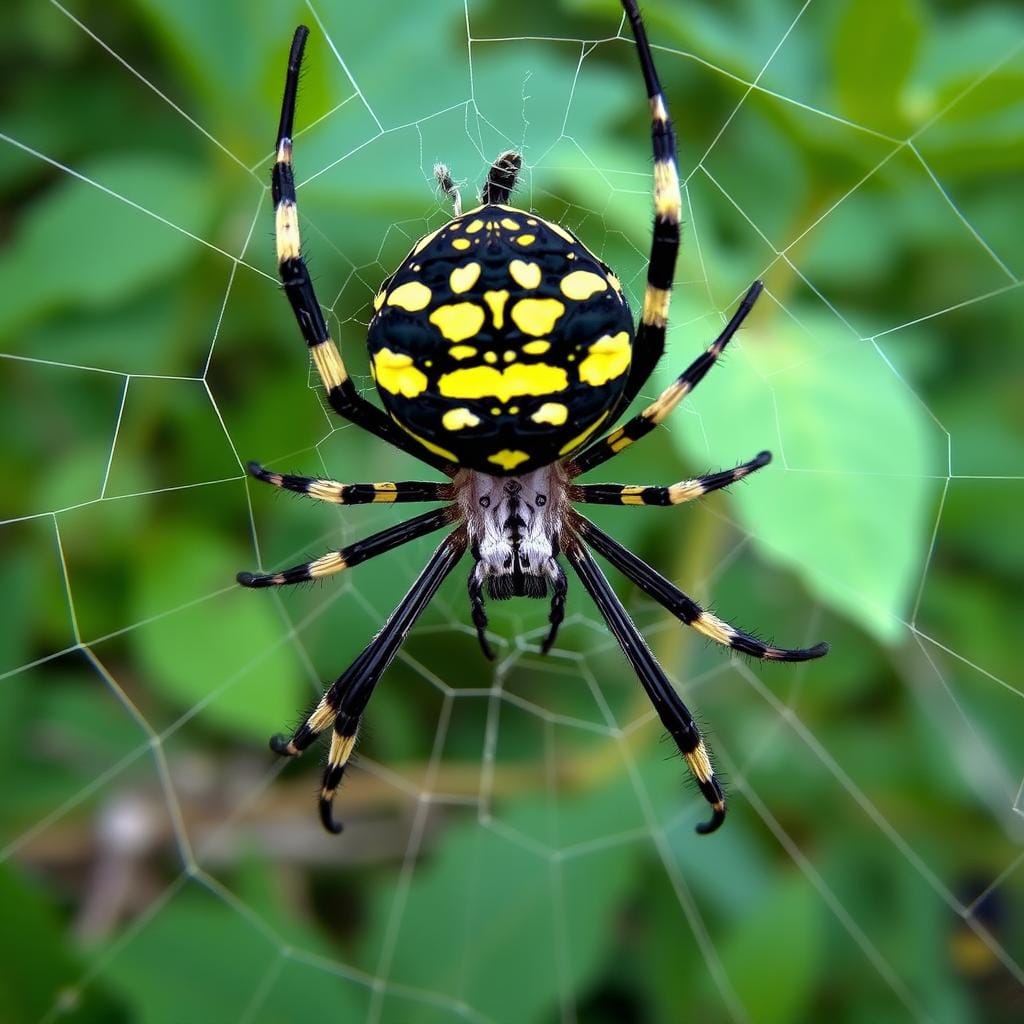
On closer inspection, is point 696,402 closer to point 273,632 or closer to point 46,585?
point 273,632

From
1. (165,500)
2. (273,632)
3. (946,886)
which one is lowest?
(946,886)

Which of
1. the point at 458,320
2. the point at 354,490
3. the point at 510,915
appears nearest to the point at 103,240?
the point at 354,490

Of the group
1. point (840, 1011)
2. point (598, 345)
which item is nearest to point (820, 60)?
point (598, 345)

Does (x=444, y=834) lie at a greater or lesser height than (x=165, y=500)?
lesser

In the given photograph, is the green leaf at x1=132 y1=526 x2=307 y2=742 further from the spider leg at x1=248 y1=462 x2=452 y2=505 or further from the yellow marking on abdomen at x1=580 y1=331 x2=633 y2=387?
→ the yellow marking on abdomen at x1=580 y1=331 x2=633 y2=387

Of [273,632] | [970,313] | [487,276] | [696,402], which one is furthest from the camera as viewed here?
[970,313]

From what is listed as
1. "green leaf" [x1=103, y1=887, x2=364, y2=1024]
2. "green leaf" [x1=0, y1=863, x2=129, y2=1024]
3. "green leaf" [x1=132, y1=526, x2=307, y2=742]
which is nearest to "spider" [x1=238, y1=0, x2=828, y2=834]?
"green leaf" [x1=132, y1=526, x2=307, y2=742]
